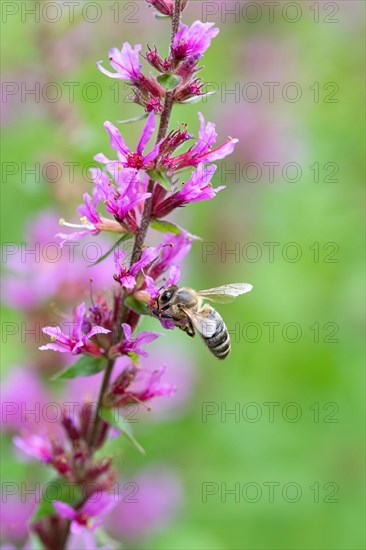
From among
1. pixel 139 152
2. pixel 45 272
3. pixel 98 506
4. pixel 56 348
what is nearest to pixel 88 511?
pixel 98 506

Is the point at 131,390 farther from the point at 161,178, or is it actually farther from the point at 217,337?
the point at 161,178

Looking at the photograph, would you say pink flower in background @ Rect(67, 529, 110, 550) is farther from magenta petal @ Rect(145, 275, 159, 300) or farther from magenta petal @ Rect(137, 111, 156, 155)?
magenta petal @ Rect(137, 111, 156, 155)

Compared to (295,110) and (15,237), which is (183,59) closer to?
(15,237)

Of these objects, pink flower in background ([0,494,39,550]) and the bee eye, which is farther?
pink flower in background ([0,494,39,550])

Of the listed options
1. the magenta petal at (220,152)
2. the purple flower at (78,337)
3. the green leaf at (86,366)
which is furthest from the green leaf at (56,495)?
the magenta petal at (220,152)

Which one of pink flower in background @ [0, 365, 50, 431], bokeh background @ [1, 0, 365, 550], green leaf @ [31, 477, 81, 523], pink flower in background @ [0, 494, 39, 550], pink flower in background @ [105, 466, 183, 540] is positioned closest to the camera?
green leaf @ [31, 477, 81, 523]

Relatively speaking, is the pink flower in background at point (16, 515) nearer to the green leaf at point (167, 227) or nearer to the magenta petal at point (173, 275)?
the magenta petal at point (173, 275)

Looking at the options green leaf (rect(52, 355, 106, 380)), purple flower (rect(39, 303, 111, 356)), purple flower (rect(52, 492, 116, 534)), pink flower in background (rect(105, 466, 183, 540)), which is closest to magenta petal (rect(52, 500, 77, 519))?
purple flower (rect(52, 492, 116, 534))

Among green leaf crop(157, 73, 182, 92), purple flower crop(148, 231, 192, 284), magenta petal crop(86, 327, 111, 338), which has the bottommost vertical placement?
magenta petal crop(86, 327, 111, 338)
